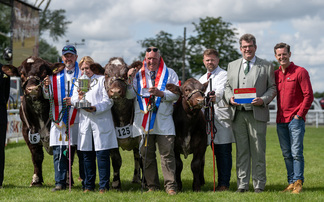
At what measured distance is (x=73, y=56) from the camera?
704cm

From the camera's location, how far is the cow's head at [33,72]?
6.64 meters

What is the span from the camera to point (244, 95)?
21.1 feet

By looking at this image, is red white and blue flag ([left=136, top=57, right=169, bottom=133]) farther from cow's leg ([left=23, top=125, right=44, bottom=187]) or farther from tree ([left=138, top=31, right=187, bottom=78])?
tree ([left=138, top=31, right=187, bottom=78])

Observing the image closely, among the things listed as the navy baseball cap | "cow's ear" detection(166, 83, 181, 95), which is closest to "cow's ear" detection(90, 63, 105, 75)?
the navy baseball cap

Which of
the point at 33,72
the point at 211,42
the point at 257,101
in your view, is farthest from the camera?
the point at 211,42

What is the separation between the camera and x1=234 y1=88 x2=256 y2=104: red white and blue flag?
641 centimetres

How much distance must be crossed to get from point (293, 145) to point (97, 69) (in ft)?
10.8

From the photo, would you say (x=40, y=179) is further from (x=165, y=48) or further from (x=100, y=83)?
(x=165, y=48)

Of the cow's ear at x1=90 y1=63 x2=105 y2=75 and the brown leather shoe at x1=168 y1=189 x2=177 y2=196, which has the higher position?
the cow's ear at x1=90 y1=63 x2=105 y2=75

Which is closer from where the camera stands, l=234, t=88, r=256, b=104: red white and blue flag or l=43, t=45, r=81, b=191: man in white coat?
l=234, t=88, r=256, b=104: red white and blue flag

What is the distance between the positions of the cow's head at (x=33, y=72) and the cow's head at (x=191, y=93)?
191cm

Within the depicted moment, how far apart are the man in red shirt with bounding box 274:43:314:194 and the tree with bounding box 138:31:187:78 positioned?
34.6 meters

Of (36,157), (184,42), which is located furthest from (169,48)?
(36,157)

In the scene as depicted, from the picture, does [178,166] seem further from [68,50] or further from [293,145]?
[68,50]
